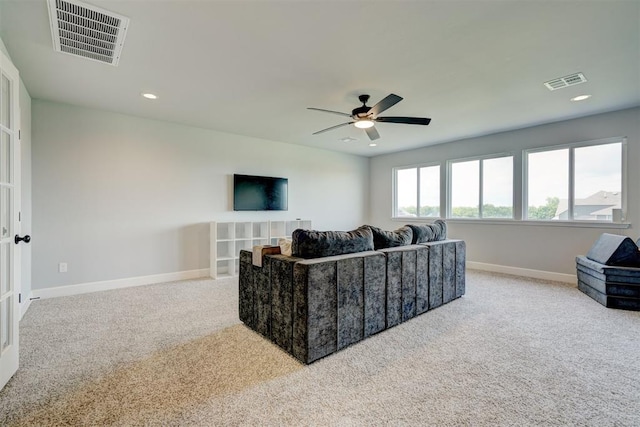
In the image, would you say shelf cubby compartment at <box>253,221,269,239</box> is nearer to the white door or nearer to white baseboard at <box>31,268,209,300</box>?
white baseboard at <box>31,268,209,300</box>

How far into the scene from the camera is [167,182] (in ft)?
15.1

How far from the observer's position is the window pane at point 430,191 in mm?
6301

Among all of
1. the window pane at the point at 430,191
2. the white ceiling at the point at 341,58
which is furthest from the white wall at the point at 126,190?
the window pane at the point at 430,191

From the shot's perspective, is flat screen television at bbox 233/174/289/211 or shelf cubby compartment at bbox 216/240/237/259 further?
flat screen television at bbox 233/174/289/211

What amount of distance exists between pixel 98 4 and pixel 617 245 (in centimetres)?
570

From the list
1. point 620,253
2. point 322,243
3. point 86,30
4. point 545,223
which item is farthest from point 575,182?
point 86,30

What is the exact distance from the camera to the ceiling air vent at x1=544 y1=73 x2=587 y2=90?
3.01 m

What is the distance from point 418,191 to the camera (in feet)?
21.9

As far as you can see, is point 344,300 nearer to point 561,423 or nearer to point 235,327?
point 235,327

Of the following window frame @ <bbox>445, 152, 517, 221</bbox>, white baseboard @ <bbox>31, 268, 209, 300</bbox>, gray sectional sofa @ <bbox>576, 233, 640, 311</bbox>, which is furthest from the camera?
window frame @ <bbox>445, 152, 517, 221</bbox>

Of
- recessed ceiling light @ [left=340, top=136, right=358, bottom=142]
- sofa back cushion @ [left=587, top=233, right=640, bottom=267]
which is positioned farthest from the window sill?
recessed ceiling light @ [left=340, top=136, right=358, bottom=142]

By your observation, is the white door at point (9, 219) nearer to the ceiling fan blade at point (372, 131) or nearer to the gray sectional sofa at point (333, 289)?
the gray sectional sofa at point (333, 289)

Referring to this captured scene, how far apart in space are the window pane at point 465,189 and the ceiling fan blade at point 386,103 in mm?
3488

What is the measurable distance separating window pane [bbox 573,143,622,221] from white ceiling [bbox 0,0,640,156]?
650 mm
